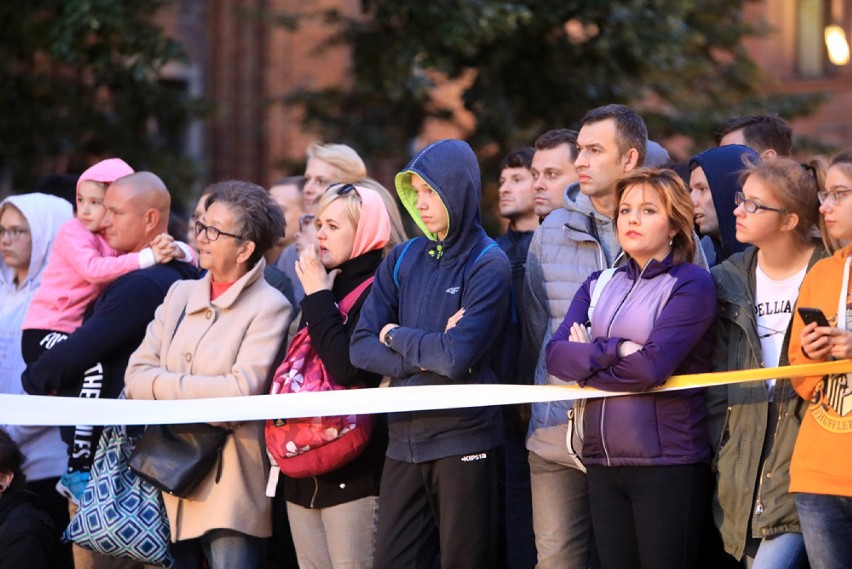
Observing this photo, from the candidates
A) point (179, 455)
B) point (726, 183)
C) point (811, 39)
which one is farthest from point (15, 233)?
point (811, 39)

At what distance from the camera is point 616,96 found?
1330 cm

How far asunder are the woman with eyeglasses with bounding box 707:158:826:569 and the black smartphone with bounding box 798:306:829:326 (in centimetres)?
38

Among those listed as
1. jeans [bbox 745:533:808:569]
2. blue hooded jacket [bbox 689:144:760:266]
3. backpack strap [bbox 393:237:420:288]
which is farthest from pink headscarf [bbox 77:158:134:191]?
jeans [bbox 745:533:808:569]

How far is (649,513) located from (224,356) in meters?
2.23

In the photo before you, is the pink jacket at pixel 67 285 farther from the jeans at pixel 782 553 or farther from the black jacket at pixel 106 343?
the jeans at pixel 782 553

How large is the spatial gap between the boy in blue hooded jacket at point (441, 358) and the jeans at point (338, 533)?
0.27 meters

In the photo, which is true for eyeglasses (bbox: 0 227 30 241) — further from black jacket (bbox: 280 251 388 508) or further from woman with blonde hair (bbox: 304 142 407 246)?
black jacket (bbox: 280 251 388 508)

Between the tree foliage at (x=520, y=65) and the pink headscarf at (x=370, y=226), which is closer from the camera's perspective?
the pink headscarf at (x=370, y=226)

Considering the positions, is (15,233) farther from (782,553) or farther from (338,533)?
(782,553)

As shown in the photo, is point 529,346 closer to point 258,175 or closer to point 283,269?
point 283,269

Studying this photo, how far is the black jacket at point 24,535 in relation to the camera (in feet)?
20.5

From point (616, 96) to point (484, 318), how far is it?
8312mm

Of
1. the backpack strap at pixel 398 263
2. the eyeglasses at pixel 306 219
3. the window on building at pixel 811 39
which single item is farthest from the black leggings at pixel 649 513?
the window on building at pixel 811 39

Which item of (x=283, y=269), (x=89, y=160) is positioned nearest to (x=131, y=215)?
(x=283, y=269)
